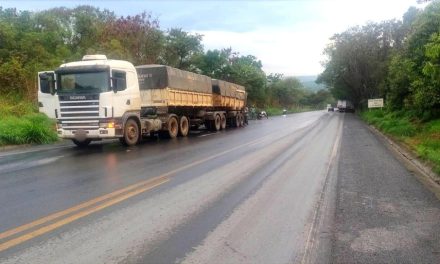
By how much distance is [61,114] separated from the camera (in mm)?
16531

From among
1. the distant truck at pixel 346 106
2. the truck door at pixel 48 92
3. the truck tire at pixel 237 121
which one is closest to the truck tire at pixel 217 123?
the truck tire at pixel 237 121

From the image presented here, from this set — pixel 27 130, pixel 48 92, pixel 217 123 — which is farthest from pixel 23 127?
pixel 217 123

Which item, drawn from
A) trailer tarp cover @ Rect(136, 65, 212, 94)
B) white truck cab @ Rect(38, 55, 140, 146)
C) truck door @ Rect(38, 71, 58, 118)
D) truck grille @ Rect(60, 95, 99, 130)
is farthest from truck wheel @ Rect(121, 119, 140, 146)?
trailer tarp cover @ Rect(136, 65, 212, 94)

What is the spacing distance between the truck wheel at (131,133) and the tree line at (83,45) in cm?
1029

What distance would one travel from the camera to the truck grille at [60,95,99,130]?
639 inches

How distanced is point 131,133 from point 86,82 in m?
2.67

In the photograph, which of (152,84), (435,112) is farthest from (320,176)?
(435,112)

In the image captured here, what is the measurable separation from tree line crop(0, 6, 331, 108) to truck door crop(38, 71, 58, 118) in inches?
371

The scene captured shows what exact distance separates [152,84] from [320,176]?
12.1 metres

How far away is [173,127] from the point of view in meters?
22.7

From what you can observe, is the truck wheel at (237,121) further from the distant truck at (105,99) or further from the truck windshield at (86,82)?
the truck windshield at (86,82)

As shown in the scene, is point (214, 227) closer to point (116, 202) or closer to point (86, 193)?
point (116, 202)

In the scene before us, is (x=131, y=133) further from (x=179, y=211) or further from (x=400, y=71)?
(x=400, y=71)

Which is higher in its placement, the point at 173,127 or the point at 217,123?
the point at 173,127
